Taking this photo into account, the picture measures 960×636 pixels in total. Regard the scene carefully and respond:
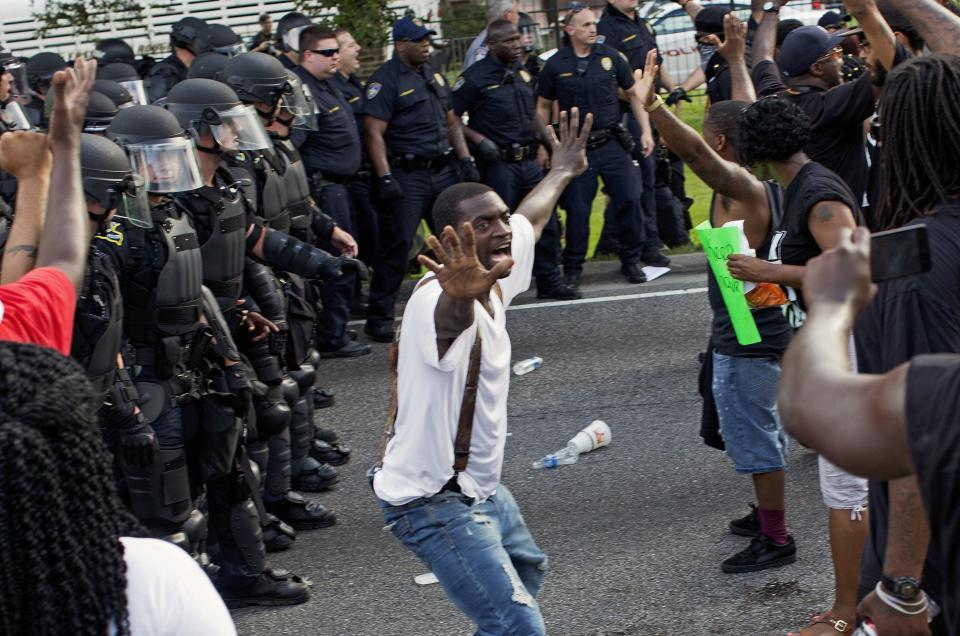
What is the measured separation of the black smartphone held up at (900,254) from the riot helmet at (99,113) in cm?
481

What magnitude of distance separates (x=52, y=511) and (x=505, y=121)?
27.5 feet

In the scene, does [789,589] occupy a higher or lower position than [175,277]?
lower

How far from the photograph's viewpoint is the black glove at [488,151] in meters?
9.91

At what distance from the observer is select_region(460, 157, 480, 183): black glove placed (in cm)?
975

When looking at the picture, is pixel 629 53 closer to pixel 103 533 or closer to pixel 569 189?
pixel 569 189

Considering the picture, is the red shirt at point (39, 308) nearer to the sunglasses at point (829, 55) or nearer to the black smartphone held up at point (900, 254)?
the black smartphone held up at point (900, 254)

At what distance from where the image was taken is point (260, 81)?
7.05 meters

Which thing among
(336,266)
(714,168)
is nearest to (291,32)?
(336,266)

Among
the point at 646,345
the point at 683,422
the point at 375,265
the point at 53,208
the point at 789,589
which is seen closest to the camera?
the point at 53,208

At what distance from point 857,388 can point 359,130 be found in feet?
25.8

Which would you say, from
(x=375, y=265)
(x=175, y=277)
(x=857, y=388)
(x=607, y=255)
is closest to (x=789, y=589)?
(x=175, y=277)

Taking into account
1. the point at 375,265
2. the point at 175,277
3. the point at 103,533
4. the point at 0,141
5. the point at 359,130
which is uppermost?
the point at 0,141

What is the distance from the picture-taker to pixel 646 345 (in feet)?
28.1

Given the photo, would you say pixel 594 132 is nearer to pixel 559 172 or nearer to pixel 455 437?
pixel 559 172
